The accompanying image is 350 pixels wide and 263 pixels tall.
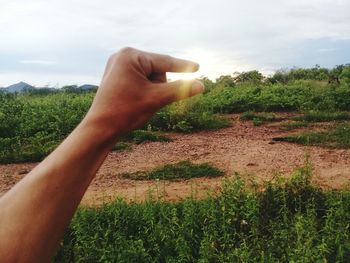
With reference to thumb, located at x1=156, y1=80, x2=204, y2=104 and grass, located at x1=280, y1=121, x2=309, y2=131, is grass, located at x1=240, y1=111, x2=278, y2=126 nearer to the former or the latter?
grass, located at x1=280, y1=121, x2=309, y2=131

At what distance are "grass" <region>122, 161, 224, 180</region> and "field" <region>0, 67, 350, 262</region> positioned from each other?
1cm

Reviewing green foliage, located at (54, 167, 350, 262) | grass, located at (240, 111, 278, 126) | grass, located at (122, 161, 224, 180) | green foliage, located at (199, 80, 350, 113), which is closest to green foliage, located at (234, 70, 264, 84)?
green foliage, located at (199, 80, 350, 113)

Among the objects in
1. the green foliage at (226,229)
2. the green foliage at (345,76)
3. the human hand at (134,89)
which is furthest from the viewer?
the green foliage at (345,76)

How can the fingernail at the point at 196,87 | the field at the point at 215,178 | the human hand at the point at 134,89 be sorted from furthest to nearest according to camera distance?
the field at the point at 215,178 → the fingernail at the point at 196,87 → the human hand at the point at 134,89

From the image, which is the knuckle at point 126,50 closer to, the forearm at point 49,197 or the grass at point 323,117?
the forearm at point 49,197

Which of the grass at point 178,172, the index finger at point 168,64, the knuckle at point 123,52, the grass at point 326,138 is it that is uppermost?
the knuckle at point 123,52

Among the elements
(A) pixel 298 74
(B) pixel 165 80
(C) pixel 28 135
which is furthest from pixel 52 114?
(A) pixel 298 74

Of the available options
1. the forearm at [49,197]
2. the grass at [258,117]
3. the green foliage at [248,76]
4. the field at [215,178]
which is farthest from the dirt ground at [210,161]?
the green foliage at [248,76]

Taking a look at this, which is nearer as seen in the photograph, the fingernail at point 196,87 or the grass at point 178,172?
the fingernail at point 196,87

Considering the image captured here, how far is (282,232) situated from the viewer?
11.8 feet

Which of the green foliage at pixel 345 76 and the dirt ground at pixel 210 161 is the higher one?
the green foliage at pixel 345 76

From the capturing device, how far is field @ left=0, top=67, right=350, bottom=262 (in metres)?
3.62

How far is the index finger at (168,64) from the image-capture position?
3.23 ft

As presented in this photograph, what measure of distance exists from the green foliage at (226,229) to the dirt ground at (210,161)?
379mm
